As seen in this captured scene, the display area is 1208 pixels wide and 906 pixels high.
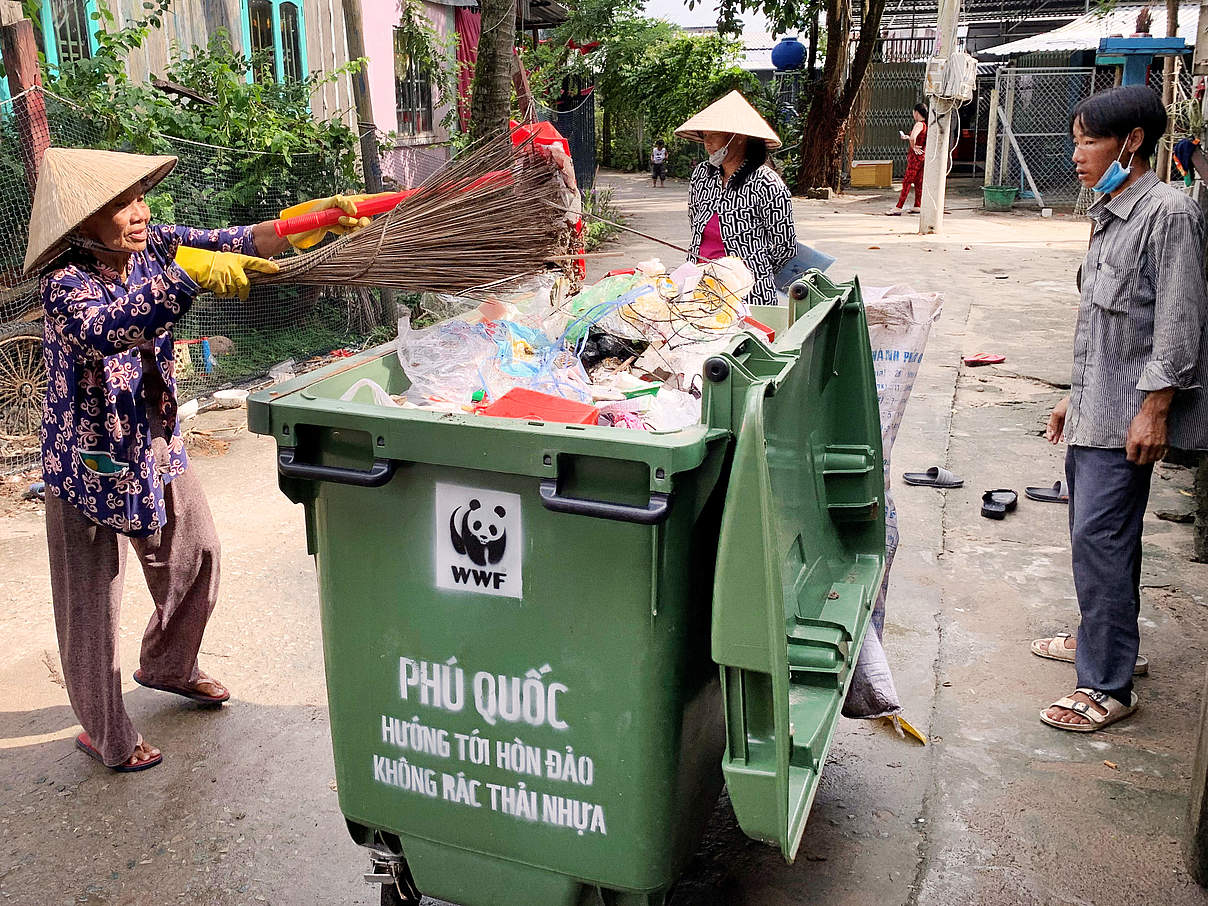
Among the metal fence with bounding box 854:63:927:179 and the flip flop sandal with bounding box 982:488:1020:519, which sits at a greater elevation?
the metal fence with bounding box 854:63:927:179

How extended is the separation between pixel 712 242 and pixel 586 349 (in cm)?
206

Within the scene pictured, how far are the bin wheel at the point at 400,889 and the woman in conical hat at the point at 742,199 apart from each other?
9.39 ft

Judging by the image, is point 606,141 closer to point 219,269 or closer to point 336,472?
point 219,269

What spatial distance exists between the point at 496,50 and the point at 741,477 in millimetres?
7655

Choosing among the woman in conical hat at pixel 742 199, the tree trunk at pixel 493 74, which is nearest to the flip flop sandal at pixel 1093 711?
the woman in conical hat at pixel 742 199

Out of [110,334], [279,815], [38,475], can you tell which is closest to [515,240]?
[110,334]

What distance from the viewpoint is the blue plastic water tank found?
22672 mm

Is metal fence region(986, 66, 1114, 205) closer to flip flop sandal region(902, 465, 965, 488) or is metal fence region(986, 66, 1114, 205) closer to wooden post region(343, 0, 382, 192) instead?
wooden post region(343, 0, 382, 192)

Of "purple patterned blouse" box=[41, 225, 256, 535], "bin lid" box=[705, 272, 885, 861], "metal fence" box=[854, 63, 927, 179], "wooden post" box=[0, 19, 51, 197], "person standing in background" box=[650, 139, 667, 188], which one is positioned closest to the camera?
"bin lid" box=[705, 272, 885, 861]

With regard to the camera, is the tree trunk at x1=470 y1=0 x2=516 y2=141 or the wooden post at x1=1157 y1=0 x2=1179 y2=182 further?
the tree trunk at x1=470 y1=0 x2=516 y2=141

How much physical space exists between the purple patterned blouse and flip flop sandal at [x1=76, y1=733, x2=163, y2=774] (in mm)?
758

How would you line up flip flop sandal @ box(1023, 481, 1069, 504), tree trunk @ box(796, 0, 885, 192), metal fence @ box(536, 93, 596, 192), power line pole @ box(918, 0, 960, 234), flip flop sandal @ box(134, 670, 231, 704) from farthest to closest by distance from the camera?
tree trunk @ box(796, 0, 885, 192)
metal fence @ box(536, 93, 596, 192)
power line pole @ box(918, 0, 960, 234)
flip flop sandal @ box(1023, 481, 1069, 504)
flip flop sandal @ box(134, 670, 231, 704)

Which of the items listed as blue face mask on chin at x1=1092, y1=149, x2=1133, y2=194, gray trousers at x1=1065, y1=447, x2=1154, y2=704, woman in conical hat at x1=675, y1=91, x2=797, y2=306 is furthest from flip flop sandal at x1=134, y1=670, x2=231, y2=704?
blue face mask on chin at x1=1092, y1=149, x2=1133, y2=194

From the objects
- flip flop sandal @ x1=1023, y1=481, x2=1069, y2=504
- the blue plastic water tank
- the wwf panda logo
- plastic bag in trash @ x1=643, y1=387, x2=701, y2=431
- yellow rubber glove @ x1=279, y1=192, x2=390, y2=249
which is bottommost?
flip flop sandal @ x1=1023, y1=481, x2=1069, y2=504
